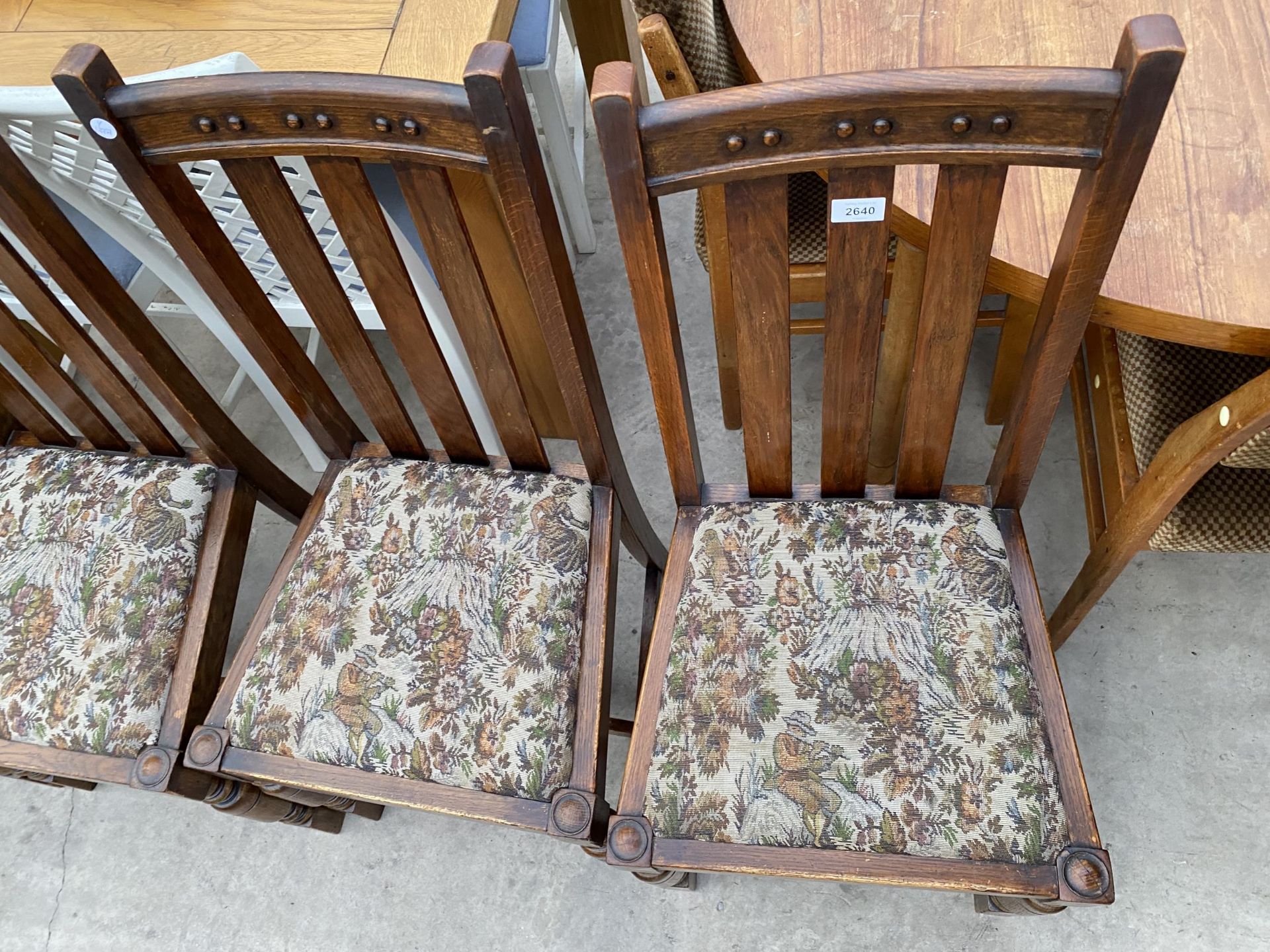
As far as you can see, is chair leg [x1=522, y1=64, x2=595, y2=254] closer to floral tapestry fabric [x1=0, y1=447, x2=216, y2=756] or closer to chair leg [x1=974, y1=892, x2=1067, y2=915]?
floral tapestry fabric [x1=0, y1=447, x2=216, y2=756]

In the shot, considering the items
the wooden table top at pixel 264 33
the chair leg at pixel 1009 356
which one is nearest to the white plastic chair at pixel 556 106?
the wooden table top at pixel 264 33

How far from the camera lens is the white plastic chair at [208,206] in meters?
1.00

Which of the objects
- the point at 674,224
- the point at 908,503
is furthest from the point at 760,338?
the point at 674,224

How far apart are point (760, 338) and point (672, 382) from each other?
10 centimetres

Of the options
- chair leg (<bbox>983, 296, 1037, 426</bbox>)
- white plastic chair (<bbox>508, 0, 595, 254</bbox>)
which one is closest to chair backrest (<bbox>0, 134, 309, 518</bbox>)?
white plastic chair (<bbox>508, 0, 595, 254</bbox>)

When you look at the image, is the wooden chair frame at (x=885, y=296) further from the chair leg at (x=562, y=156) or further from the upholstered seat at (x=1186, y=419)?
the chair leg at (x=562, y=156)

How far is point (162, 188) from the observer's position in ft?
2.77

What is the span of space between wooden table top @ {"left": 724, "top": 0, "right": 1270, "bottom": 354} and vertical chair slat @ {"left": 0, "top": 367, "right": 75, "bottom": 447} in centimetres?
101

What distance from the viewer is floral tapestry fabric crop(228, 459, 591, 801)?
0.97m

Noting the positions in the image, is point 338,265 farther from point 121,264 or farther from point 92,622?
point 92,622

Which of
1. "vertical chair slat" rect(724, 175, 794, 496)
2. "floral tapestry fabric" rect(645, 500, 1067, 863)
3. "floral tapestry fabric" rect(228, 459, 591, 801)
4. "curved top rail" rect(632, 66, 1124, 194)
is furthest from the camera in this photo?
"floral tapestry fabric" rect(228, 459, 591, 801)

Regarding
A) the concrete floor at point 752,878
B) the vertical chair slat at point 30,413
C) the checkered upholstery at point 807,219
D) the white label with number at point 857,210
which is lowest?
the concrete floor at point 752,878

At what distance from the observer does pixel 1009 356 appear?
1415mm

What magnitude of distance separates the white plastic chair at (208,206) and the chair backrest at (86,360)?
93mm
